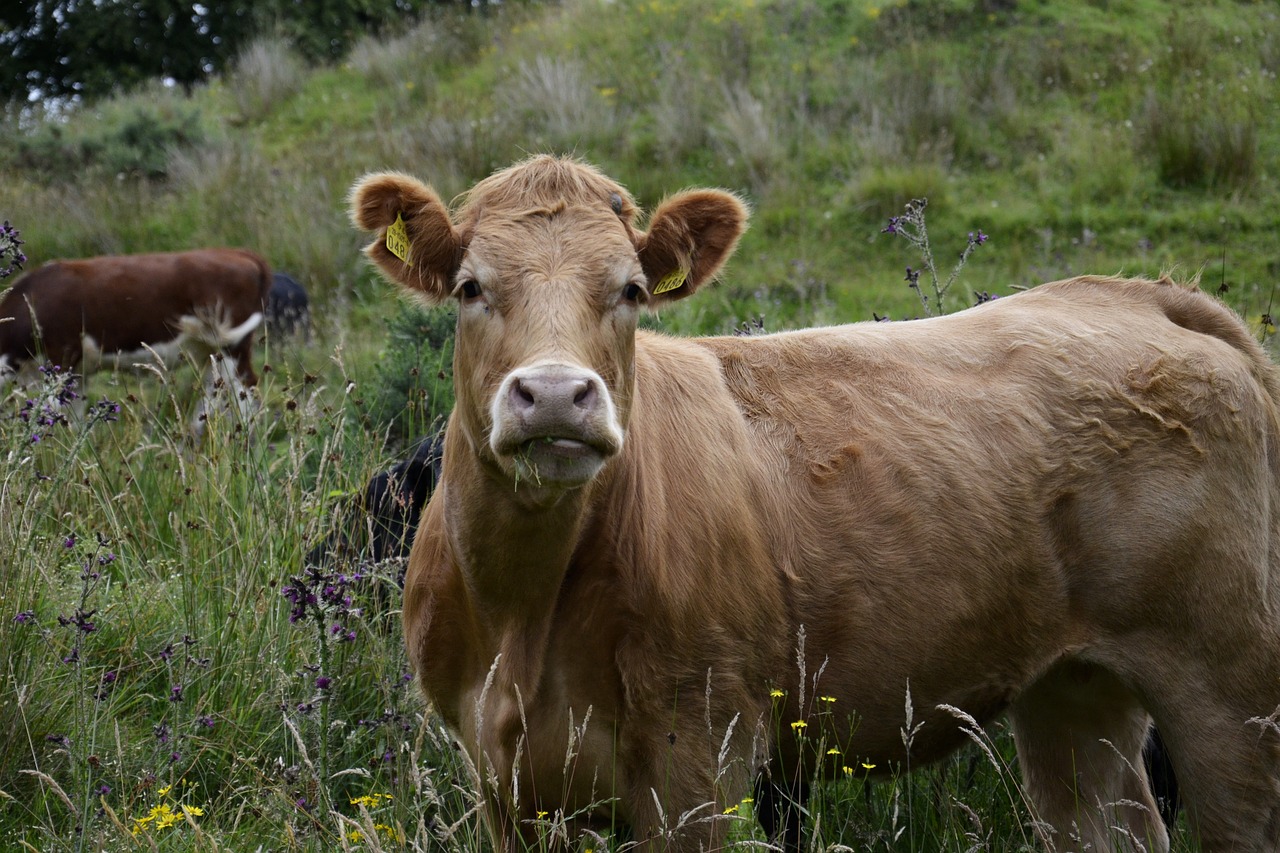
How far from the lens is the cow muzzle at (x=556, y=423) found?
8.28 feet

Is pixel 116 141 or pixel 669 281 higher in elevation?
pixel 669 281

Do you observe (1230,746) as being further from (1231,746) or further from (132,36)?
(132,36)

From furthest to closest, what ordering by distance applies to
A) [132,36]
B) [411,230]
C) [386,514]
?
[132,36], [386,514], [411,230]

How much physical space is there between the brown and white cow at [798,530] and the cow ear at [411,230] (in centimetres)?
1

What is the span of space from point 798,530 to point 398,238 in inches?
52.9

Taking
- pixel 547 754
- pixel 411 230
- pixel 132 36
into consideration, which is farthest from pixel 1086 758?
pixel 132 36

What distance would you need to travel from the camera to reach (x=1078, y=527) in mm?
3389

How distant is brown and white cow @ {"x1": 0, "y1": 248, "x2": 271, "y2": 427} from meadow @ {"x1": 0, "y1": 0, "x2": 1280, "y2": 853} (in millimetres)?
575

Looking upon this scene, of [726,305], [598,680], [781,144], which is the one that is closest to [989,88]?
[781,144]

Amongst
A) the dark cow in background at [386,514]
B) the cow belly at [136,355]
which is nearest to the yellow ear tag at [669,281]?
the dark cow in background at [386,514]

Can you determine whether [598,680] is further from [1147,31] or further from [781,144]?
[1147,31]

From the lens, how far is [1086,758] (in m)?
3.97

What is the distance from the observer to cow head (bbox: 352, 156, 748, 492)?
8.48ft

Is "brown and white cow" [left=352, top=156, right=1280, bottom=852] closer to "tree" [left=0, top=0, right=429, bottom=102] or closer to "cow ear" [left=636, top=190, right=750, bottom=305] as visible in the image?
"cow ear" [left=636, top=190, right=750, bottom=305]
